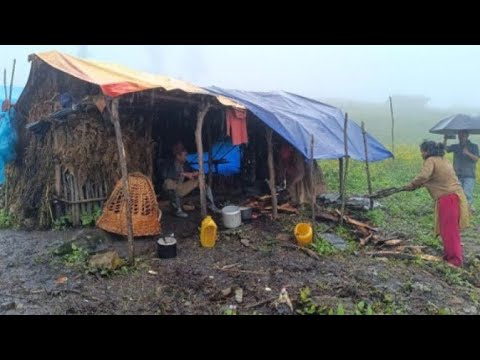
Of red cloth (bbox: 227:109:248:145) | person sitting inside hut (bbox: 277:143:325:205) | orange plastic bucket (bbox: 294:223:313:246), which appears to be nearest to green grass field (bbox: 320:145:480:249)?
person sitting inside hut (bbox: 277:143:325:205)

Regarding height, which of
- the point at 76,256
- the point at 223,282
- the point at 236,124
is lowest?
the point at 223,282

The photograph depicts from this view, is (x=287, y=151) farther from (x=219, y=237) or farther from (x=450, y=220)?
(x=450, y=220)

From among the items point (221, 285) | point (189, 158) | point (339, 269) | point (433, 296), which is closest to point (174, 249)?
point (221, 285)

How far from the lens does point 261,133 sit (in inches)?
434

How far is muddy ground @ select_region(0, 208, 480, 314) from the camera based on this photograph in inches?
191

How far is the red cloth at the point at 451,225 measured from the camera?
21.4ft

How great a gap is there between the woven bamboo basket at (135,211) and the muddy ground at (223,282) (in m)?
0.21

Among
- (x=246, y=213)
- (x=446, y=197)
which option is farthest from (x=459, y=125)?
(x=246, y=213)

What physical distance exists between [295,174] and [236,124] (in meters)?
2.44

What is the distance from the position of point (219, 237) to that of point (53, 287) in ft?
10.2

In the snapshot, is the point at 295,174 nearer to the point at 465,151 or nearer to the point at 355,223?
the point at 355,223

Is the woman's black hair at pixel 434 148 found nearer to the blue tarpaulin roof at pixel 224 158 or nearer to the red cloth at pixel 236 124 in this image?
the red cloth at pixel 236 124

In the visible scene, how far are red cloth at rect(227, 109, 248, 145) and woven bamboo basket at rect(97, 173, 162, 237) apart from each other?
195 centimetres

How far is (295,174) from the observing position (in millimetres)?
9727
